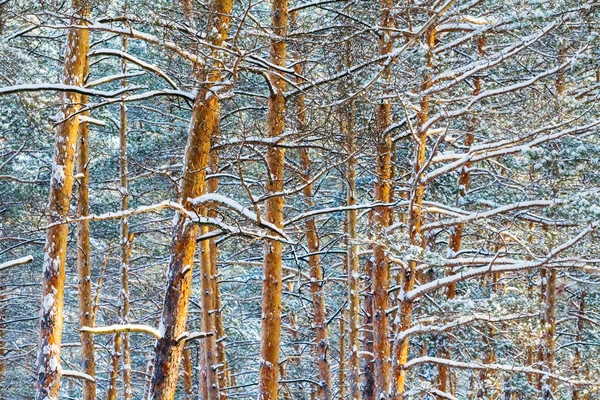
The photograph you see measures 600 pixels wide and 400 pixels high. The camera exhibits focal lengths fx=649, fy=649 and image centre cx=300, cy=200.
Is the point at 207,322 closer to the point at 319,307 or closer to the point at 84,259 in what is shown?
the point at 84,259

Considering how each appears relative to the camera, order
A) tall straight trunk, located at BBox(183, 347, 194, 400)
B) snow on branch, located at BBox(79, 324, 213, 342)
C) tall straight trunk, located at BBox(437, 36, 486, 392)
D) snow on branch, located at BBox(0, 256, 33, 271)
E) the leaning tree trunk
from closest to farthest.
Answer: snow on branch, located at BBox(0, 256, 33, 271) → snow on branch, located at BBox(79, 324, 213, 342) → tall straight trunk, located at BBox(437, 36, 486, 392) → the leaning tree trunk → tall straight trunk, located at BBox(183, 347, 194, 400)

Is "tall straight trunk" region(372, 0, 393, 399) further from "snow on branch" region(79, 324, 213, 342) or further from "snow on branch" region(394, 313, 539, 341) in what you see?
"snow on branch" region(79, 324, 213, 342)

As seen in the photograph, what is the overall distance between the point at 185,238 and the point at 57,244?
7.13 feet

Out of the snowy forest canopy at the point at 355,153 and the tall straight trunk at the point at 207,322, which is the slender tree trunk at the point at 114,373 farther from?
the tall straight trunk at the point at 207,322

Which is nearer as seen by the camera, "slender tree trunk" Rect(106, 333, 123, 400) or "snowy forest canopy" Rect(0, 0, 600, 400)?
"snowy forest canopy" Rect(0, 0, 600, 400)

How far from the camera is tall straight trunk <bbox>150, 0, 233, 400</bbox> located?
6.66m

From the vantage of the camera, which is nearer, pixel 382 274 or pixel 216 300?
pixel 382 274

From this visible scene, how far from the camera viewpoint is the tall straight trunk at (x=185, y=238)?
666cm

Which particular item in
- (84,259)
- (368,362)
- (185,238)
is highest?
(84,259)

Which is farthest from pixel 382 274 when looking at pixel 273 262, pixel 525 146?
pixel 525 146

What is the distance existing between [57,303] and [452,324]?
484cm

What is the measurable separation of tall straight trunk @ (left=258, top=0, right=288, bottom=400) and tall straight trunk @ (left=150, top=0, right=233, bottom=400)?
1.44 m

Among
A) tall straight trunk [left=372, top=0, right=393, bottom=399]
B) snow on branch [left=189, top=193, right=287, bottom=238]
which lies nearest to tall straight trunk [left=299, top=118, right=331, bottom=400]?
tall straight trunk [left=372, top=0, right=393, bottom=399]

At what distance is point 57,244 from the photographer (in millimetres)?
8016
